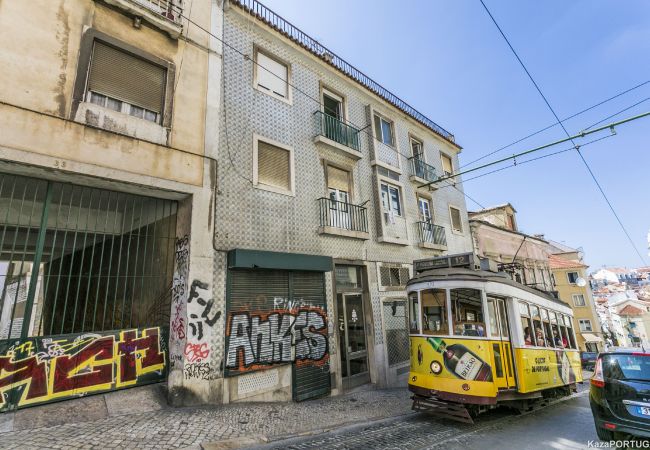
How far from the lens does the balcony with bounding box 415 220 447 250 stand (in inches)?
516

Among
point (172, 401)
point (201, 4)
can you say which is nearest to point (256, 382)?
point (172, 401)

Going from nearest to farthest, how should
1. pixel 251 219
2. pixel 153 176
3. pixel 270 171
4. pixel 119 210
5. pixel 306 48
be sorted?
pixel 153 176 → pixel 119 210 → pixel 251 219 → pixel 270 171 → pixel 306 48

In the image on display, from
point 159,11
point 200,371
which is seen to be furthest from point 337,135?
point 200,371

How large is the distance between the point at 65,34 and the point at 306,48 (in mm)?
6612

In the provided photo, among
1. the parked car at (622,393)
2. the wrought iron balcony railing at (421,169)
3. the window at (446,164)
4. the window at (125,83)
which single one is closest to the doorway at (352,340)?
the parked car at (622,393)

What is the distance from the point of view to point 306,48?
1059cm

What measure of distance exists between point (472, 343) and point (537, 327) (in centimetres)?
262

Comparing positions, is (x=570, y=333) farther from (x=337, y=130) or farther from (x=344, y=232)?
(x=337, y=130)

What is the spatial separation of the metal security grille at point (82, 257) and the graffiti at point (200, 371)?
1.15 m

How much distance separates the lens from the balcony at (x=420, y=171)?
13.8m

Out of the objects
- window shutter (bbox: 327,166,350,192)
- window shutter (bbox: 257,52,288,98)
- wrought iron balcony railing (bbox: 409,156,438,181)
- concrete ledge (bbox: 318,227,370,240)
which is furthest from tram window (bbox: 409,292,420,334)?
wrought iron balcony railing (bbox: 409,156,438,181)

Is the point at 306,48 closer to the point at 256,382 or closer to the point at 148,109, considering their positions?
the point at 148,109

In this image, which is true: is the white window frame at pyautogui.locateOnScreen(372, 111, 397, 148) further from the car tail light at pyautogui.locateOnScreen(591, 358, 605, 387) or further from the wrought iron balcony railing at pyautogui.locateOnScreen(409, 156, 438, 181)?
the car tail light at pyautogui.locateOnScreen(591, 358, 605, 387)

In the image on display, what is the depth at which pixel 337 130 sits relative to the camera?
11.0m
